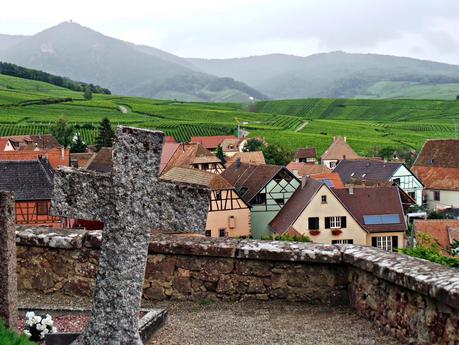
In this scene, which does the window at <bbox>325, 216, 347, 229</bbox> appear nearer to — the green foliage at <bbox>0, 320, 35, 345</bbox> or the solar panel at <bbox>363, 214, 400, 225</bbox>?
the solar panel at <bbox>363, 214, 400, 225</bbox>

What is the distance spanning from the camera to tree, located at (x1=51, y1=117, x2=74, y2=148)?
10862cm

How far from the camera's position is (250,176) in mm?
59125

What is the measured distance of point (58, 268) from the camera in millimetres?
10148

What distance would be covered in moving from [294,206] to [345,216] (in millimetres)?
3827

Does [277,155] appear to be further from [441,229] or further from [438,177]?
[441,229]

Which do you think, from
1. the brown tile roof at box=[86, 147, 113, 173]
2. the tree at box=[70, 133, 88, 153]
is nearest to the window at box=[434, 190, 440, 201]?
the brown tile roof at box=[86, 147, 113, 173]

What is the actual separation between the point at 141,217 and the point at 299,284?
3536 millimetres

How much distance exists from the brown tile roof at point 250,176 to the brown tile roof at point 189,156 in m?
11.2

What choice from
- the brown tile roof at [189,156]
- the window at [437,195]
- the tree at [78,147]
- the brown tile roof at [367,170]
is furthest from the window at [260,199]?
the tree at [78,147]

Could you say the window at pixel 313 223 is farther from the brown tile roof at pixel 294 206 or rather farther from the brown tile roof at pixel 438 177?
the brown tile roof at pixel 438 177

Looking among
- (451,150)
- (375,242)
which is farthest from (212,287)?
(451,150)

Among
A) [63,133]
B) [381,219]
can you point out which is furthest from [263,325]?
[63,133]

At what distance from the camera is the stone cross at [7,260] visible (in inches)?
309

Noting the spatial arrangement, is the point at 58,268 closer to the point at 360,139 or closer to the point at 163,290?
the point at 163,290
